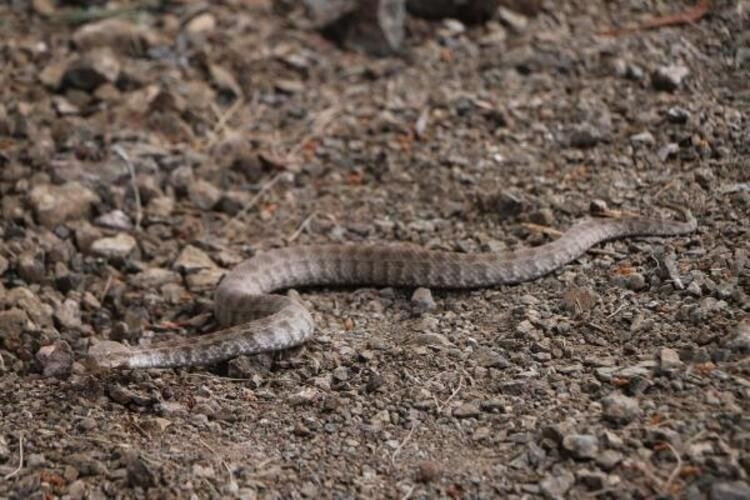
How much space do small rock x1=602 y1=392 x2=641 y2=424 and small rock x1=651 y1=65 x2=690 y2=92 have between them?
5.10 metres

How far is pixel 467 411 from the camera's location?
6.89m

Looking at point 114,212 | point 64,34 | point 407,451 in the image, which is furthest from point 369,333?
point 64,34

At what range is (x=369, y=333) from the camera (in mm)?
8359

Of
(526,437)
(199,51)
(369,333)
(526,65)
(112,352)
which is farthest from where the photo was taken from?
(199,51)

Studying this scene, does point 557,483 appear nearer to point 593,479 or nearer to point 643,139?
point 593,479

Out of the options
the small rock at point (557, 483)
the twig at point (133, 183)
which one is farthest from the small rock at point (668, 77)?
the small rock at point (557, 483)

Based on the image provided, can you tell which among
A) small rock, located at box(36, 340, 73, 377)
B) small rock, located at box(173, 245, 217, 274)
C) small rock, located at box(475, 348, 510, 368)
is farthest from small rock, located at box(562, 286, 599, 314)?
small rock, located at box(36, 340, 73, 377)

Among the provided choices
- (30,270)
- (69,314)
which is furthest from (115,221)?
(69,314)

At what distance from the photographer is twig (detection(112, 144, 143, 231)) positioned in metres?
10.5

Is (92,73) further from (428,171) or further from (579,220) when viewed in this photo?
(579,220)

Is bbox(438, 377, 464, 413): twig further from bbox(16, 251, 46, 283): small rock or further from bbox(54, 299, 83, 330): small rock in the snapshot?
bbox(16, 251, 46, 283): small rock

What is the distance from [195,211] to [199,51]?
289cm

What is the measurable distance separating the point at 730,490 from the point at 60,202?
6936 mm

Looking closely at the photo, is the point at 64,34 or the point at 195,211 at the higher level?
the point at 64,34
